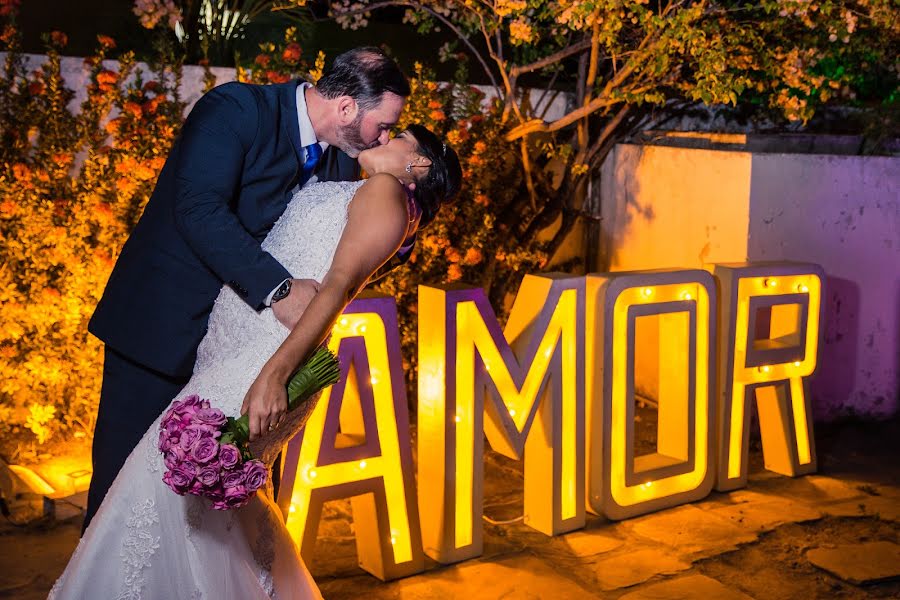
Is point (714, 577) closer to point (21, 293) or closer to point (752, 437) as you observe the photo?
point (752, 437)

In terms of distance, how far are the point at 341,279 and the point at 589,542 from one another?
272cm

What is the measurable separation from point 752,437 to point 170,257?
15.7 ft

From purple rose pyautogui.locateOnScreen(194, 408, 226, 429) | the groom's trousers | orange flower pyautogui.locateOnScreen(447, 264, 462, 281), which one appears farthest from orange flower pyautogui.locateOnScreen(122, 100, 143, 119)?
purple rose pyautogui.locateOnScreen(194, 408, 226, 429)

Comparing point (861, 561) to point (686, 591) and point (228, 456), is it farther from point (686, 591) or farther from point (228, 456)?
point (228, 456)

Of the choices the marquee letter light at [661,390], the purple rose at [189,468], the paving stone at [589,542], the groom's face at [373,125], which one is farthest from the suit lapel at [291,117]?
the paving stone at [589,542]

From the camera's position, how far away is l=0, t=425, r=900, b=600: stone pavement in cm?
432

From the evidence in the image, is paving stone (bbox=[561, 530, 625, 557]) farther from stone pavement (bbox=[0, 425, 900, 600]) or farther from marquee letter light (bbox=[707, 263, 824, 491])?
marquee letter light (bbox=[707, 263, 824, 491])

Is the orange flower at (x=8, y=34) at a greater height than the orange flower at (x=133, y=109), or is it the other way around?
the orange flower at (x=8, y=34)

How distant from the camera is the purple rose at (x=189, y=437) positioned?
2410mm

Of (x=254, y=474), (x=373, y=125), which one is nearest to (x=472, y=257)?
(x=373, y=125)

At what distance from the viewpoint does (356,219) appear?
2721 mm

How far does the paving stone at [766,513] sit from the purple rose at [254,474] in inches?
131

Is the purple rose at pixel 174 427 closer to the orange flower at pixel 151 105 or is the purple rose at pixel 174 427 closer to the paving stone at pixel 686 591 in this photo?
the paving stone at pixel 686 591

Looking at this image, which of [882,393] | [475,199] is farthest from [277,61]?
[882,393]
